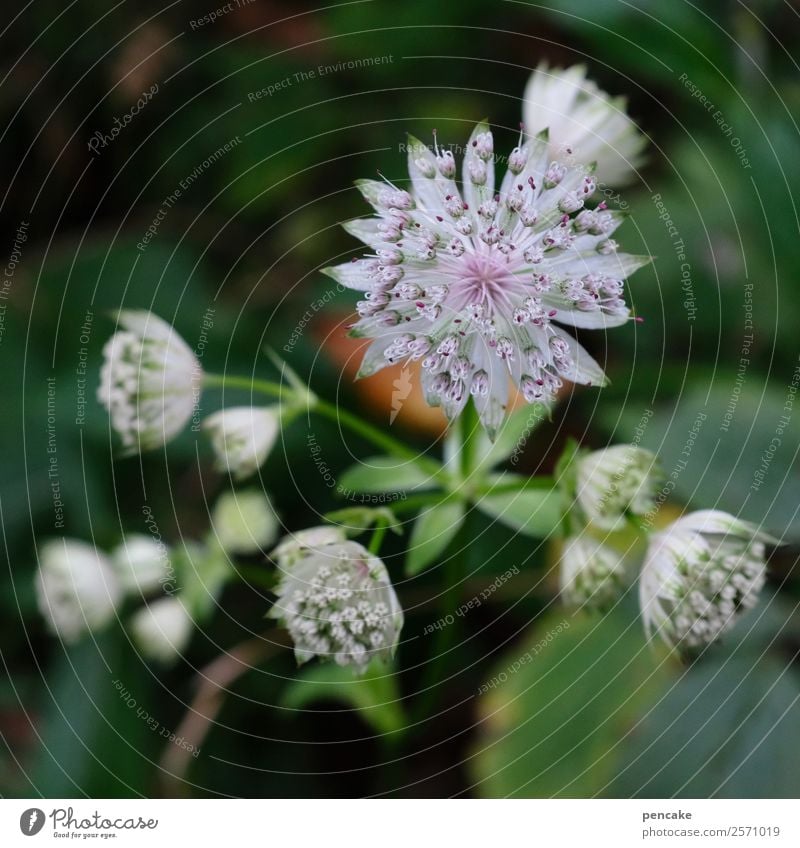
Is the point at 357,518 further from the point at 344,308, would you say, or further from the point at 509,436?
the point at 344,308

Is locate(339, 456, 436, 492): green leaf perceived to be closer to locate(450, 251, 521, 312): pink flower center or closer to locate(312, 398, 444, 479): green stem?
locate(312, 398, 444, 479): green stem

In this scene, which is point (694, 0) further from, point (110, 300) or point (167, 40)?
point (110, 300)

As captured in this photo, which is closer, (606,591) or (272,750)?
(606,591)

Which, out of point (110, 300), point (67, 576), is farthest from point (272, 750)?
point (110, 300)

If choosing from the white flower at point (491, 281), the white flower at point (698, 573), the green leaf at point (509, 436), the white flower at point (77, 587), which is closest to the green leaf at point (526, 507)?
the green leaf at point (509, 436)

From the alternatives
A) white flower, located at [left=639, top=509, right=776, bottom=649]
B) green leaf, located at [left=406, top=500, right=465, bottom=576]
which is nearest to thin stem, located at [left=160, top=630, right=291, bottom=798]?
green leaf, located at [left=406, top=500, right=465, bottom=576]

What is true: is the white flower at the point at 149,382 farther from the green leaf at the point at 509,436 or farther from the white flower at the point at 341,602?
the green leaf at the point at 509,436

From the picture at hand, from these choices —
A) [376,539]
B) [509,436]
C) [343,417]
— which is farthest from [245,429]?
[509,436]
